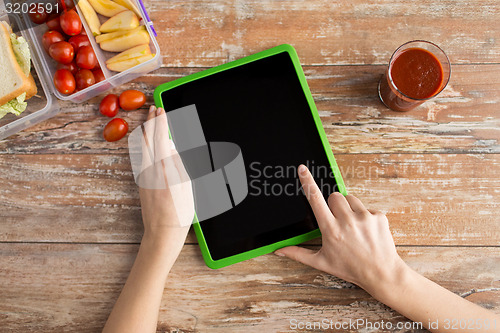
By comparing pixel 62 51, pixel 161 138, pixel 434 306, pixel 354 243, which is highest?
pixel 62 51

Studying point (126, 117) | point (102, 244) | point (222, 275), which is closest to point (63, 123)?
point (126, 117)

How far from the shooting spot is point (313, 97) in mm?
1016

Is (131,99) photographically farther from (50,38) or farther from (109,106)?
(50,38)

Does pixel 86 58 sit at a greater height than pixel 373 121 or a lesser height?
greater

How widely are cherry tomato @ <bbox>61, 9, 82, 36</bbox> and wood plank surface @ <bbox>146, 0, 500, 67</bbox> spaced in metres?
0.19

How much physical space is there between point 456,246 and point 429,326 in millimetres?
211

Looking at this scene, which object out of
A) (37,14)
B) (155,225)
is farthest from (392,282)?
(37,14)

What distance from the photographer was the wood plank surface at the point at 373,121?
1.00 metres

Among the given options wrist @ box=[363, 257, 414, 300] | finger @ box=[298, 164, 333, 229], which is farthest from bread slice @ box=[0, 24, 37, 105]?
wrist @ box=[363, 257, 414, 300]

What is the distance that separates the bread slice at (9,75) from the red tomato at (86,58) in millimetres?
140

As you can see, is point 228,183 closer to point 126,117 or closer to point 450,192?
point 126,117

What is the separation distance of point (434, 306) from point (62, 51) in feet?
3.52

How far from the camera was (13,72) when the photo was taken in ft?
3.12

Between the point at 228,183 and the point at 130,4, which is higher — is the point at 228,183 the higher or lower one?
the lower one
